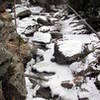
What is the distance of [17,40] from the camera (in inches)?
450

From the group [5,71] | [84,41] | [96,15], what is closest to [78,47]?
[84,41]

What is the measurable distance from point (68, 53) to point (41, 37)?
3.15m

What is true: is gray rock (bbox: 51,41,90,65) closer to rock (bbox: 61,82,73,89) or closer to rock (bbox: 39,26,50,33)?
rock (bbox: 61,82,73,89)

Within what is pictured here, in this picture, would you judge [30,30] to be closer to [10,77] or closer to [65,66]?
[65,66]

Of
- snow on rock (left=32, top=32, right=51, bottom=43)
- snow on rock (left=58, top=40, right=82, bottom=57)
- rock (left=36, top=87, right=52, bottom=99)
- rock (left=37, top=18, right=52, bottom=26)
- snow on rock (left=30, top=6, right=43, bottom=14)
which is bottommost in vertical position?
snow on rock (left=30, top=6, right=43, bottom=14)

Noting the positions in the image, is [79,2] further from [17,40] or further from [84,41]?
[17,40]

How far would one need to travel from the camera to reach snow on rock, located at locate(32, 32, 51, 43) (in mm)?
13231

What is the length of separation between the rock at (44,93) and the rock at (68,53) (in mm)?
1802

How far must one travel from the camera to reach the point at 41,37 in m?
13.6

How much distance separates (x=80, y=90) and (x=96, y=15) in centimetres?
563

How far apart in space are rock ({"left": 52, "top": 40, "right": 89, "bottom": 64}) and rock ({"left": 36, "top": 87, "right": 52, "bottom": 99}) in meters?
1.80

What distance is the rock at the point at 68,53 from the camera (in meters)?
10.6

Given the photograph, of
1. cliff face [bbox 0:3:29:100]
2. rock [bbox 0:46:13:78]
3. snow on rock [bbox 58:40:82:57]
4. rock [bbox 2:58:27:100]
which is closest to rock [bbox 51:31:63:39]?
snow on rock [bbox 58:40:82:57]

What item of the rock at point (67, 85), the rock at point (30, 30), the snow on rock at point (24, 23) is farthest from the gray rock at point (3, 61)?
the snow on rock at point (24, 23)
